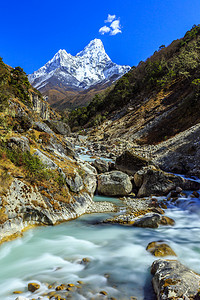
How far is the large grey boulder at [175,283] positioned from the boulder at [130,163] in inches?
562

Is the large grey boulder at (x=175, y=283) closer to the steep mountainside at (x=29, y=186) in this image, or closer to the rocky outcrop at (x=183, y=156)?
the steep mountainside at (x=29, y=186)

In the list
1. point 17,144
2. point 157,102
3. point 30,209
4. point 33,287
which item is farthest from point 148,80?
point 33,287

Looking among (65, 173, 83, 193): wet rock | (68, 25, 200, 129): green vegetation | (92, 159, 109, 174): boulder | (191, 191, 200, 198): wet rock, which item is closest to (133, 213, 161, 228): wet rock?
(65, 173, 83, 193): wet rock

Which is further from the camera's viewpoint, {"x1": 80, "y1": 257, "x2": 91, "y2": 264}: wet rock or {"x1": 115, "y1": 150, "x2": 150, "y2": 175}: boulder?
{"x1": 115, "y1": 150, "x2": 150, "y2": 175}: boulder

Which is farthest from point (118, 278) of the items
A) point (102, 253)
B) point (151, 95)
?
point (151, 95)

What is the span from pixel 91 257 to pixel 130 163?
13.7 metres

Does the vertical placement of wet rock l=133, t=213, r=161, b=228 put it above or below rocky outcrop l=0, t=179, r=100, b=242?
below

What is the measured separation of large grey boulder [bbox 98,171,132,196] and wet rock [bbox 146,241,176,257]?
765 centimetres

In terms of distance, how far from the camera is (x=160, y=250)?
22.2 feet

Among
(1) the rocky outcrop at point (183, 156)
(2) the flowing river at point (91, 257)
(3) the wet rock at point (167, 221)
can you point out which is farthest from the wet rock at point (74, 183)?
(1) the rocky outcrop at point (183, 156)

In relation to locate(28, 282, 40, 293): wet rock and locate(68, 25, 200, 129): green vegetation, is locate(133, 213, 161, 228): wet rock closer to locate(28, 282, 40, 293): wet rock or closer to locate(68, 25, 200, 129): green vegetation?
locate(28, 282, 40, 293): wet rock

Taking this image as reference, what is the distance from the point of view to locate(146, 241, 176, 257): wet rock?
6.63 meters

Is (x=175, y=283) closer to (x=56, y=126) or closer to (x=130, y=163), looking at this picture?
(x=130, y=163)

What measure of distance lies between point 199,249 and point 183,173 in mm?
13331
